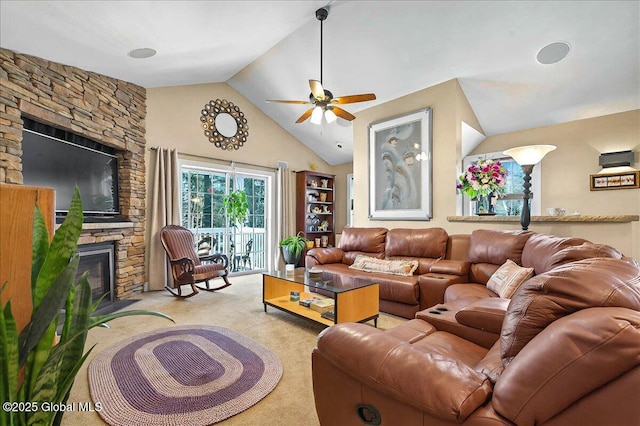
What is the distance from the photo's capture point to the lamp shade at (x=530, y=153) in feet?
9.37

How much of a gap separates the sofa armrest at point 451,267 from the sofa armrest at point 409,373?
7.36 ft

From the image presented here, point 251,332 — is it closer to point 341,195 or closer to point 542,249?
point 542,249

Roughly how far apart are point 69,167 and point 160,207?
4.28 ft

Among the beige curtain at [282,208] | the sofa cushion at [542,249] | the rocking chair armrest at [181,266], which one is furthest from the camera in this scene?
Answer: the beige curtain at [282,208]

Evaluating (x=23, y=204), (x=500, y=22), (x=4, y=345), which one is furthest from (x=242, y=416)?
(x=500, y=22)

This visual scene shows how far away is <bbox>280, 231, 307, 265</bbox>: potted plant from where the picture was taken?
564 centimetres

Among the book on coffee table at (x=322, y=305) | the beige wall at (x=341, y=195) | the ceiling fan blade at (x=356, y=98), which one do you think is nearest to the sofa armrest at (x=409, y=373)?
the book on coffee table at (x=322, y=305)

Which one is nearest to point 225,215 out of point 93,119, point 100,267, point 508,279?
point 100,267

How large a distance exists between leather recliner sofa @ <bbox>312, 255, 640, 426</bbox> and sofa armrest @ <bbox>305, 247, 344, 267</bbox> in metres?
2.87

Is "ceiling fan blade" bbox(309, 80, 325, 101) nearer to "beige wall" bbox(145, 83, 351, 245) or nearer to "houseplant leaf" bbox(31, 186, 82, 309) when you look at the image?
"houseplant leaf" bbox(31, 186, 82, 309)

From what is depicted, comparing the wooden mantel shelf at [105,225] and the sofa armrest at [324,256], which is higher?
the wooden mantel shelf at [105,225]

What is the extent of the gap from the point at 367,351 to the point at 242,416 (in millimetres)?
1016

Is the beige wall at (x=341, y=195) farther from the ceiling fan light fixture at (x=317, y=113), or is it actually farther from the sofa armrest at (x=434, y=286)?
the sofa armrest at (x=434, y=286)

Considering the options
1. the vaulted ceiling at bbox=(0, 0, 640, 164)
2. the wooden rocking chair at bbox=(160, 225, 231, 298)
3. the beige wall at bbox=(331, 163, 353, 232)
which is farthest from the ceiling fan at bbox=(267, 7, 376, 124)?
the beige wall at bbox=(331, 163, 353, 232)
